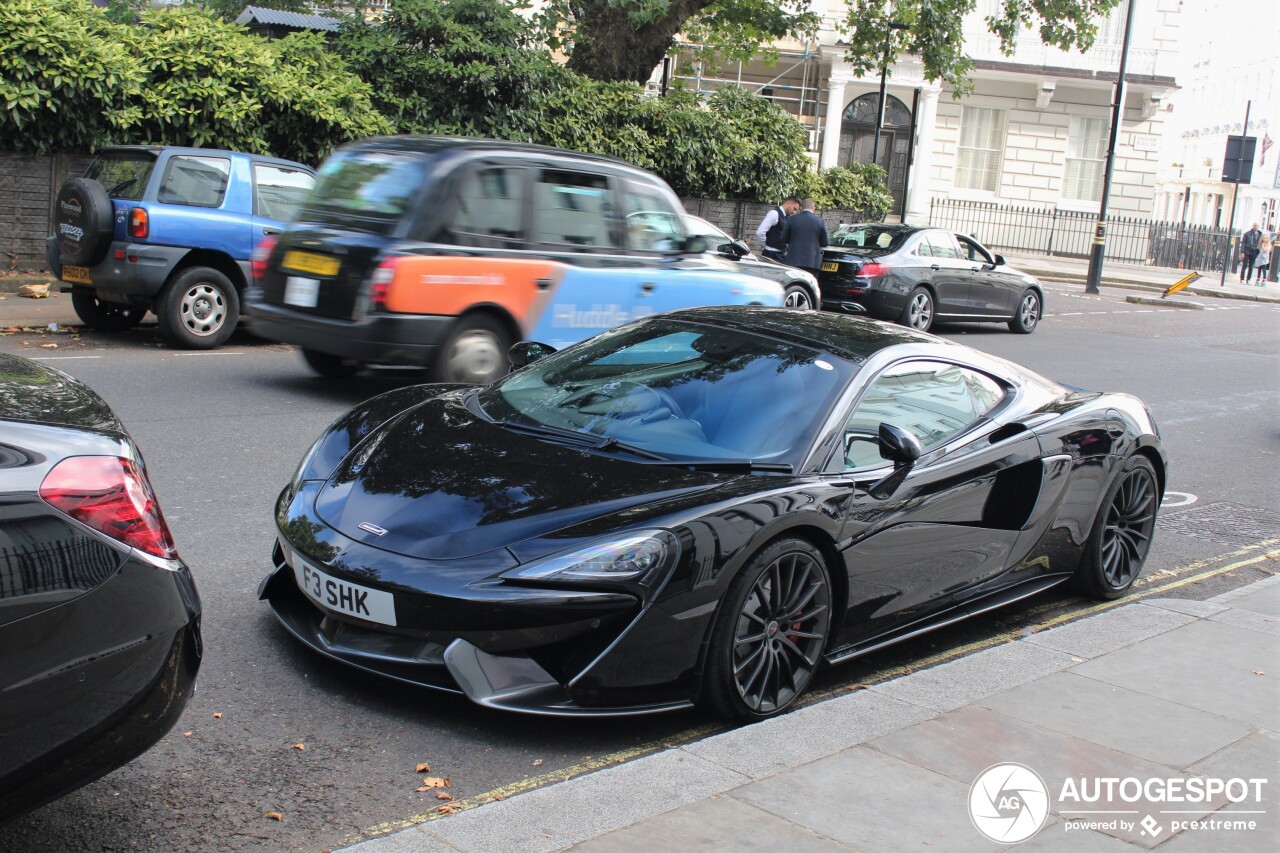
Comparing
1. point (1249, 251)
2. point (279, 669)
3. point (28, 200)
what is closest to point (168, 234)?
point (28, 200)

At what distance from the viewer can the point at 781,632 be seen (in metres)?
4.38

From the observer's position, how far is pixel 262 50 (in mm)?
15805

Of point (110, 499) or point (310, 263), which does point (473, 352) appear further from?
point (110, 499)

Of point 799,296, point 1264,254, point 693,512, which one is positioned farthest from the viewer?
point 1264,254

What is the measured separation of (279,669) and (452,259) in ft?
17.0

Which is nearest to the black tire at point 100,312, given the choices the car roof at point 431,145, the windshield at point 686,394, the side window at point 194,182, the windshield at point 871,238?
the side window at point 194,182

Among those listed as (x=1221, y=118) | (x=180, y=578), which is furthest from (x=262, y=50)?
(x=1221, y=118)

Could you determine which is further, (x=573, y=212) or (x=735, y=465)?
(x=573, y=212)

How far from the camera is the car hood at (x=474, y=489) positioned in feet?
13.4

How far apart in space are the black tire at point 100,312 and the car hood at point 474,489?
8.33 meters

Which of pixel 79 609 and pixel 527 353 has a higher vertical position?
pixel 527 353

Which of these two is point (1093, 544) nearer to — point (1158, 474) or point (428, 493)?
point (1158, 474)

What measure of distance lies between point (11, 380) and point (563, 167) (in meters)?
6.90

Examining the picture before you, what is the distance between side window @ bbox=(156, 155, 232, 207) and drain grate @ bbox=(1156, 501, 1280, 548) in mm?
8554
